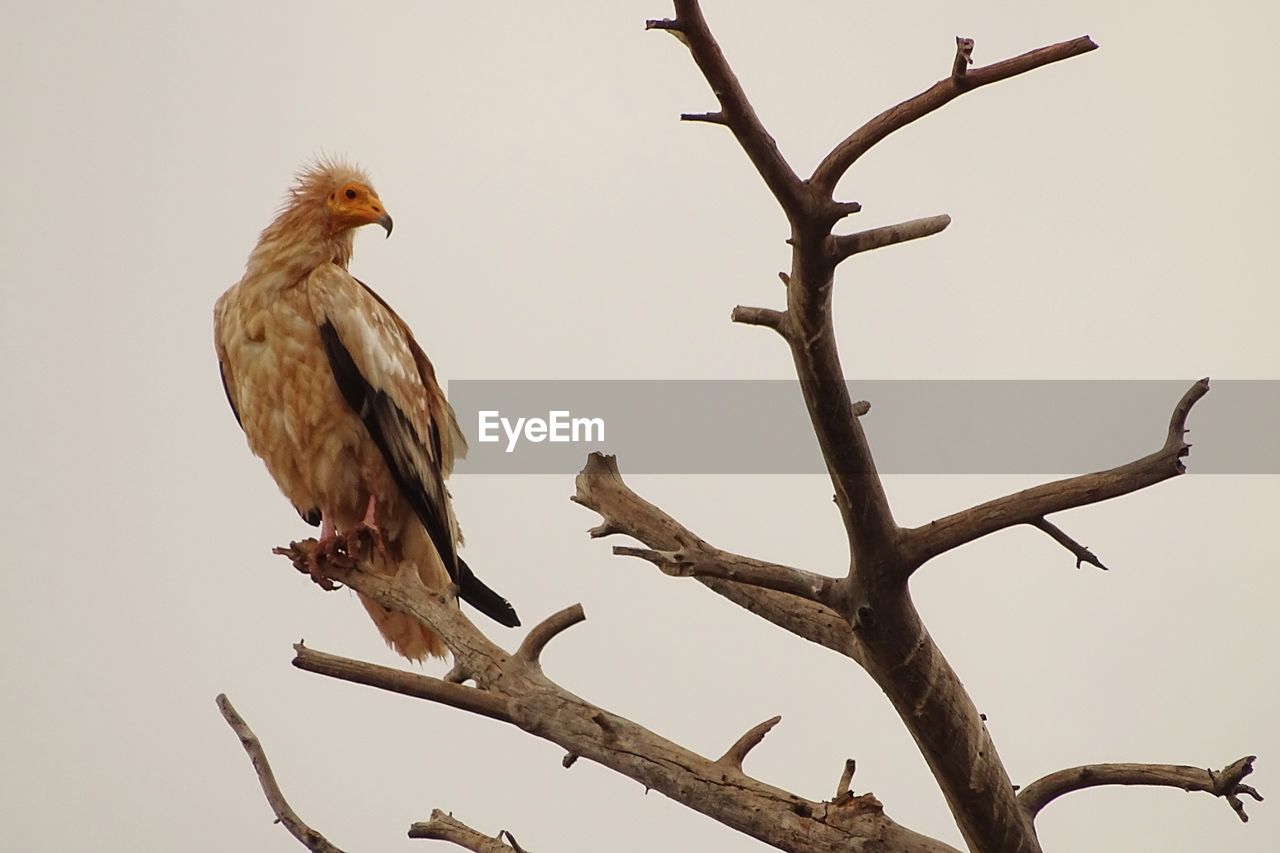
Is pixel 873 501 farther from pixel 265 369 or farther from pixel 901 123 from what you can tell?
pixel 265 369

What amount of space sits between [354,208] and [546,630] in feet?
5.92

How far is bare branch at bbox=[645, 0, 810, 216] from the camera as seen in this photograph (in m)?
2.05

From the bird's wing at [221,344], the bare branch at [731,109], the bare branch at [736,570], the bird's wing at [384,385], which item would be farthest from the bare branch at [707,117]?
the bird's wing at [221,344]

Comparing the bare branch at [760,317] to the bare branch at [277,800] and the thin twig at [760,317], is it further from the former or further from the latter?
the bare branch at [277,800]

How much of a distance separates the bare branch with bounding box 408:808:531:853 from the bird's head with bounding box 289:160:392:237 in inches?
72.9

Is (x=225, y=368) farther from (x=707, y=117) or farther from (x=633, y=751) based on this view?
(x=707, y=117)

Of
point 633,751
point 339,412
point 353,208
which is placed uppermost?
point 353,208

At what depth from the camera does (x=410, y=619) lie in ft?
13.1

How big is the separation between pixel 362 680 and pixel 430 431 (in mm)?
1296

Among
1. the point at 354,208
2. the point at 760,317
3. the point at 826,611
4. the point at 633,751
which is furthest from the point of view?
the point at 354,208

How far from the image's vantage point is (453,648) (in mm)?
3170

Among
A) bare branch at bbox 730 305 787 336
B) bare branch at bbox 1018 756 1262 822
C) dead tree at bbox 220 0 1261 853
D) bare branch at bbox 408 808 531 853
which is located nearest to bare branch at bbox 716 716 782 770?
dead tree at bbox 220 0 1261 853

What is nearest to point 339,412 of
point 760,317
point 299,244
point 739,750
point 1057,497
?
point 299,244

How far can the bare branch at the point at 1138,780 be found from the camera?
2.69m
